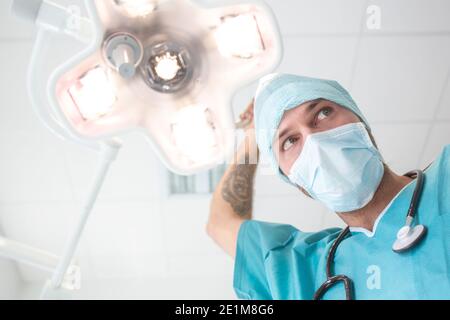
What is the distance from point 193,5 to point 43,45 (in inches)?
11.6

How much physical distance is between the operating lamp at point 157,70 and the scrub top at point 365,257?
542 millimetres

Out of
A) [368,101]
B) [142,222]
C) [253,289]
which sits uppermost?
[368,101]

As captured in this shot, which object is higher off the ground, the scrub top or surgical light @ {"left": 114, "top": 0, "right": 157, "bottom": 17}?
Answer: surgical light @ {"left": 114, "top": 0, "right": 157, "bottom": 17}

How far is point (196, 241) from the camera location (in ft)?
7.43

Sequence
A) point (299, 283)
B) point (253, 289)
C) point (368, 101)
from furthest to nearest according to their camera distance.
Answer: point (368, 101) < point (253, 289) < point (299, 283)

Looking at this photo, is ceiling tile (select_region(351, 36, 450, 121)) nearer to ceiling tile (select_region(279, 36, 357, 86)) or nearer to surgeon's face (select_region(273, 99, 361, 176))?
ceiling tile (select_region(279, 36, 357, 86))

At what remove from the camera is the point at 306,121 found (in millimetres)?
1146

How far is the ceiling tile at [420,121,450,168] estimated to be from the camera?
1919mm

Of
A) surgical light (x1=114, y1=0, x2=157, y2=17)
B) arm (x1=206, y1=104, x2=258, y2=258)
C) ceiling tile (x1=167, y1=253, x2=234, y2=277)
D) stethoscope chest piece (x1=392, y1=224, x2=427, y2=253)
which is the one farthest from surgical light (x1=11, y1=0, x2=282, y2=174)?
ceiling tile (x1=167, y1=253, x2=234, y2=277)

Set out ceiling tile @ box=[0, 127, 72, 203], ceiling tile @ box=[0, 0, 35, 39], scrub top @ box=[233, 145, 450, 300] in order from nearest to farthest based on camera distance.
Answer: scrub top @ box=[233, 145, 450, 300], ceiling tile @ box=[0, 0, 35, 39], ceiling tile @ box=[0, 127, 72, 203]

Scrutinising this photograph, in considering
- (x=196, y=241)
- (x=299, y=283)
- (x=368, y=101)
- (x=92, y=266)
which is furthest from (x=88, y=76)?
(x=92, y=266)

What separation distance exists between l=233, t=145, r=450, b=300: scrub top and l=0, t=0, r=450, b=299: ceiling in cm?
57

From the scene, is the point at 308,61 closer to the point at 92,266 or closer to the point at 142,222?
the point at 142,222

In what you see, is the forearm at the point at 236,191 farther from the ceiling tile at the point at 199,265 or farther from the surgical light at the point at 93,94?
the ceiling tile at the point at 199,265
